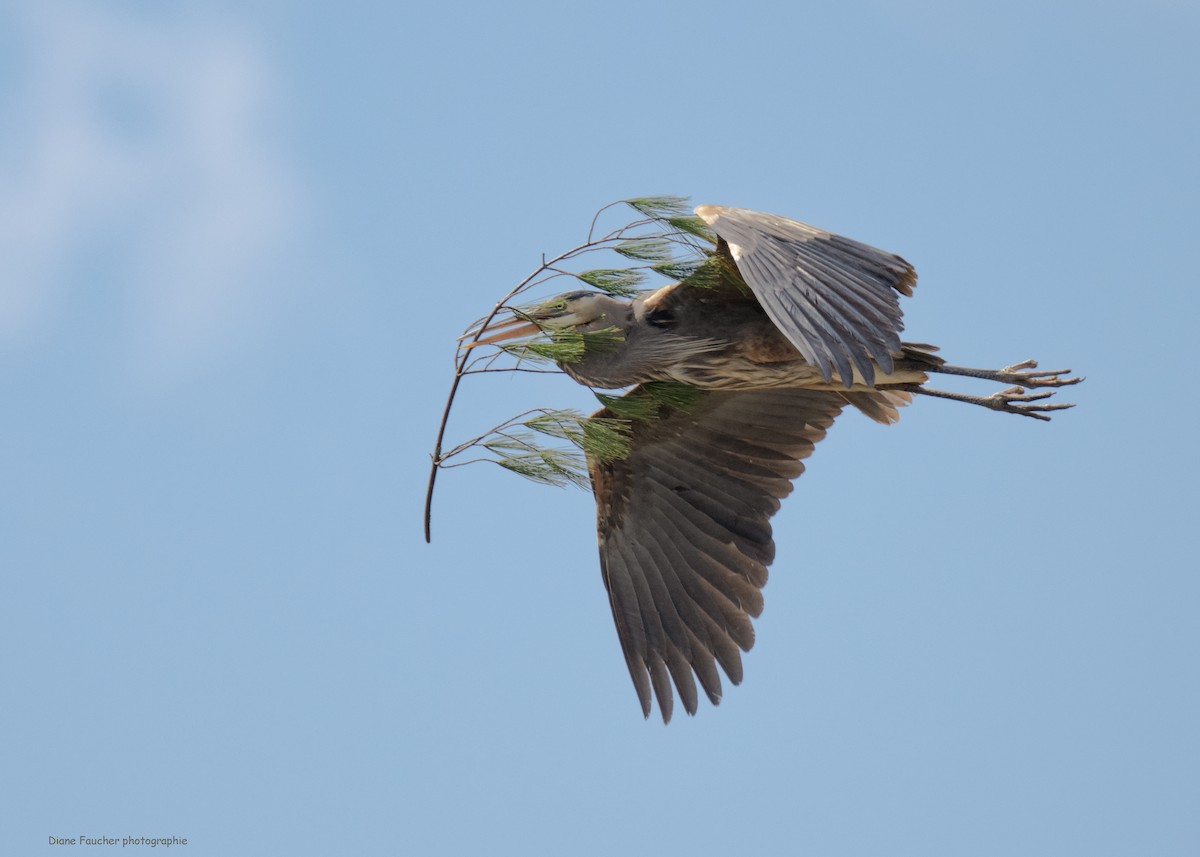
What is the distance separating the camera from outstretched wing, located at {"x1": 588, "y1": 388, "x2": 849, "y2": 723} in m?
7.07

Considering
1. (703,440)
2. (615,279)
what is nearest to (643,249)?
(615,279)

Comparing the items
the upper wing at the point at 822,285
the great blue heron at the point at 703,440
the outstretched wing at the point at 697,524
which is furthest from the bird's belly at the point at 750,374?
the upper wing at the point at 822,285

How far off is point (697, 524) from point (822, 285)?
85.6 inches

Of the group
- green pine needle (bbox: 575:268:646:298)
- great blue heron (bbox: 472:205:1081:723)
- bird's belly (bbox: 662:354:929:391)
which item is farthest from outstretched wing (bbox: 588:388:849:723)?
green pine needle (bbox: 575:268:646:298)

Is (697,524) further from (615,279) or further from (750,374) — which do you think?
(615,279)

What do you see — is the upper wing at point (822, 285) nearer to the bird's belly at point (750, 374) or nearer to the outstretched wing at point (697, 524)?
the bird's belly at point (750, 374)

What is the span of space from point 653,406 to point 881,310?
1.51 meters

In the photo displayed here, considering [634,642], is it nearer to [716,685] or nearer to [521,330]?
[716,685]

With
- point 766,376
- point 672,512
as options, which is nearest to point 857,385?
point 766,376

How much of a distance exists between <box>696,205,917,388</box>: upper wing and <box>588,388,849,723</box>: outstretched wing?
1524 millimetres

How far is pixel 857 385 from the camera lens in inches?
266

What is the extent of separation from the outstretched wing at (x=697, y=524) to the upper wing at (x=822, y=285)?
1.52 meters

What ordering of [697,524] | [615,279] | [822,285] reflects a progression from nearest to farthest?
[822,285], [615,279], [697,524]

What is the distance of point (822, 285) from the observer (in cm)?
531
